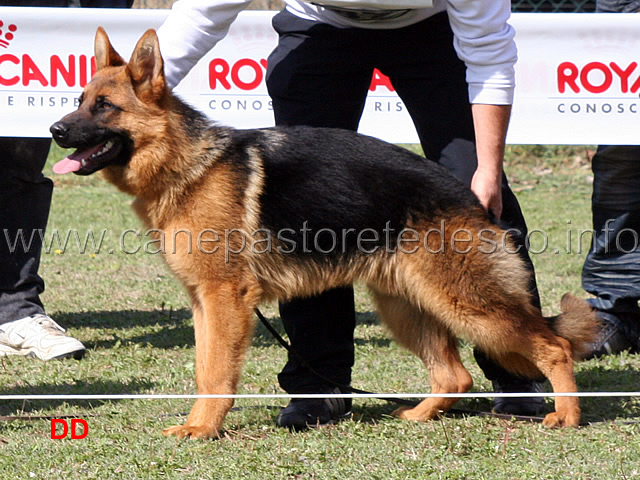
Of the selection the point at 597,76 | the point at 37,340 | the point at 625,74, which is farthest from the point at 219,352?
the point at 625,74

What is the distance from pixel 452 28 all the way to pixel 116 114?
1414 millimetres

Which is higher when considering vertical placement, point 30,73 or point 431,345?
point 30,73

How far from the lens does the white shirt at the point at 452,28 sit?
10.7 feet

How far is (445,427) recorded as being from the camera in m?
3.51

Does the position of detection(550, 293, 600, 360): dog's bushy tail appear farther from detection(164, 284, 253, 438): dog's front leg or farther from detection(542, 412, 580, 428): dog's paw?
detection(164, 284, 253, 438): dog's front leg

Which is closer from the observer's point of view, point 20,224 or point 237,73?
point 20,224

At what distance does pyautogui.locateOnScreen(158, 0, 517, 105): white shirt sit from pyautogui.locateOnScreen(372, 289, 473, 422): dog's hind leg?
105 centimetres

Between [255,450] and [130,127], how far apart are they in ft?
4.59

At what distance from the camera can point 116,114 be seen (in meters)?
3.35

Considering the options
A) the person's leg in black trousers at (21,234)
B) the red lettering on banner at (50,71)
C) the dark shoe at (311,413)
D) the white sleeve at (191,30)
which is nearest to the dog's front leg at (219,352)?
the dark shoe at (311,413)

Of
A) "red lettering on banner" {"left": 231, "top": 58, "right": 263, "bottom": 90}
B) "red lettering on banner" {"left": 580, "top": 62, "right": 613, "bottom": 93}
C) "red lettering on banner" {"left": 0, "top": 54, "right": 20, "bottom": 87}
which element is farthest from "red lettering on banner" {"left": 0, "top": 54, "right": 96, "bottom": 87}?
"red lettering on banner" {"left": 580, "top": 62, "right": 613, "bottom": 93}

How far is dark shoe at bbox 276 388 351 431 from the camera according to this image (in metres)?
3.60

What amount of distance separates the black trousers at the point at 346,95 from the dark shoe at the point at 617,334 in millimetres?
1187

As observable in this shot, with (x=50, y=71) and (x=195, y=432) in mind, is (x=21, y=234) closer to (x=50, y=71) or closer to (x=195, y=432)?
(x=50, y=71)
